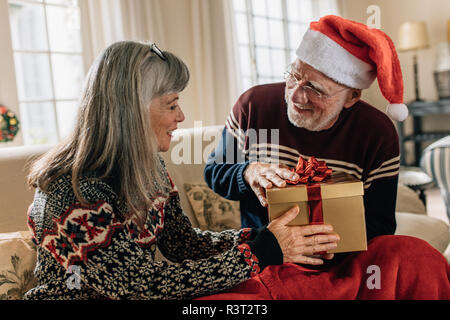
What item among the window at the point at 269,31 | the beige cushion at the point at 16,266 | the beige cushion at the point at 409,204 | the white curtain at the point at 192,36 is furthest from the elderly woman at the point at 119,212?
the window at the point at 269,31

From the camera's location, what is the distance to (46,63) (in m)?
3.12

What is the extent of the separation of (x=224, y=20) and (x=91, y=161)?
304cm

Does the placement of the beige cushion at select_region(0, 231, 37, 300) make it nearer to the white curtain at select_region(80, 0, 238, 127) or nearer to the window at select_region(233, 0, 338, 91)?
the white curtain at select_region(80, 0, 238, 127)

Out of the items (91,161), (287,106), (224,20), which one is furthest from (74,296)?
(224,20)

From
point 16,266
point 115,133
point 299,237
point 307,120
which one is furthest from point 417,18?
point 16,266

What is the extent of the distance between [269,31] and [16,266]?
4047 millimetres

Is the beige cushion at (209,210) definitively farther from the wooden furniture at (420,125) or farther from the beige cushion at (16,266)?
the wooden furniture at (420,125)

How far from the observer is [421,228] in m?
2.11

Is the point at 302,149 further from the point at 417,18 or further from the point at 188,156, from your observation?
the point at 417,18

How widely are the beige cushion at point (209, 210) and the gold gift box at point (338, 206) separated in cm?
94

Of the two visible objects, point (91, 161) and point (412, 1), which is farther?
point (412, 1)

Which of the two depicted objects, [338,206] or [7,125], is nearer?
[338,206]

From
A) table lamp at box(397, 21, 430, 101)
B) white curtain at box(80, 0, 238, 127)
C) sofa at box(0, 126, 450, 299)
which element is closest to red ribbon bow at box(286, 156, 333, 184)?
sofa at box(0, 126, 450, 299)
